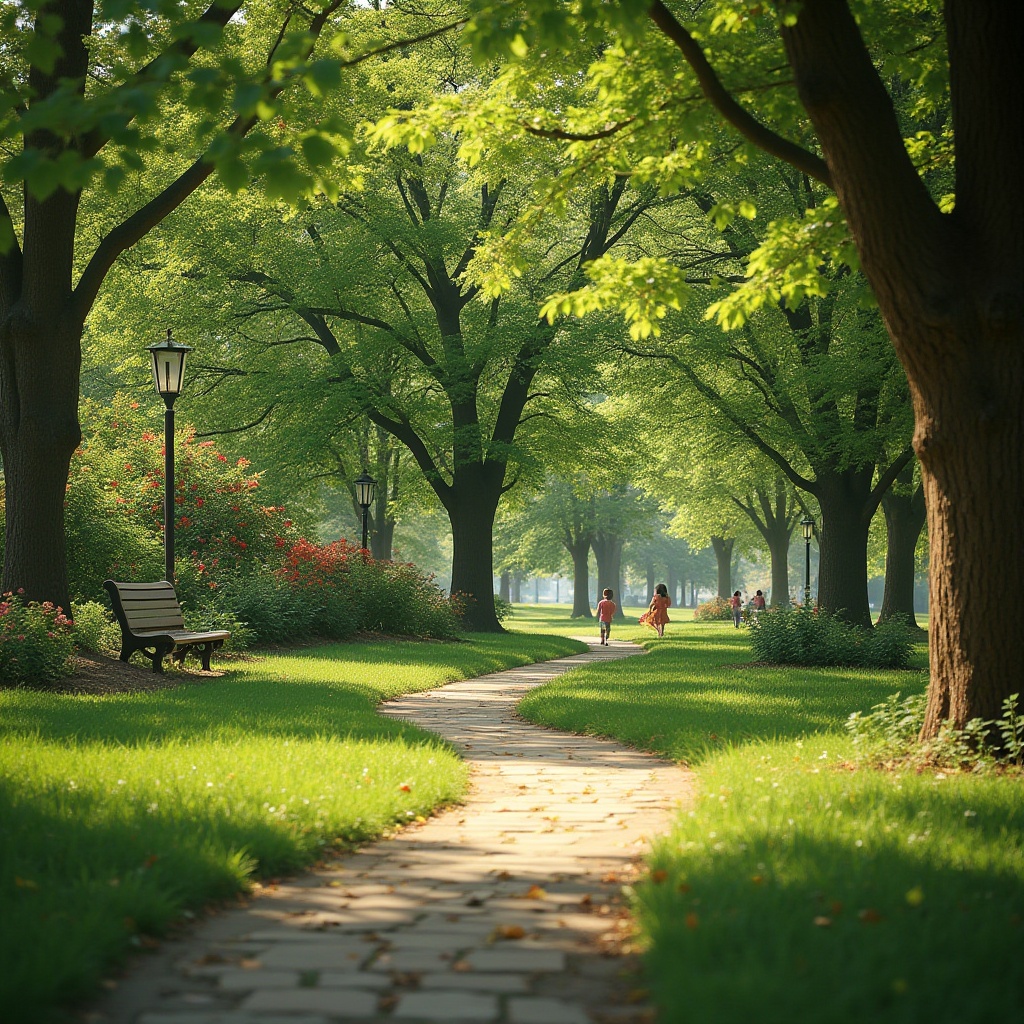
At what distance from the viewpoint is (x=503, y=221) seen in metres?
25.5

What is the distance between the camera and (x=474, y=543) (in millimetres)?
28469

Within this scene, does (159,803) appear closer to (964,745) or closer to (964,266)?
(964,745)

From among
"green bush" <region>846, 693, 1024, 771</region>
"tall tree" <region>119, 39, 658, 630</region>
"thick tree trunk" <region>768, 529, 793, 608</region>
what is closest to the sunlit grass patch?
"green bush" <region>846, 693, 1024, 771</region>

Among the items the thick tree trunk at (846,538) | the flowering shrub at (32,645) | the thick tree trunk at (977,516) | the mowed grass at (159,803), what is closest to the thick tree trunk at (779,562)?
the thick tree trunk at (846,538)

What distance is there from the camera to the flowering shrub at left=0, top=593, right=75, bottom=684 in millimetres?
11469

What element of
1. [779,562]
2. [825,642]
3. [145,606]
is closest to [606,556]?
[779,562]

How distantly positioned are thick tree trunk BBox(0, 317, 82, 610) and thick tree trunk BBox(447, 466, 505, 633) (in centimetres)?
1510

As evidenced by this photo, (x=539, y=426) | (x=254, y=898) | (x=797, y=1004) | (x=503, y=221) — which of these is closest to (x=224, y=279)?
(x=503, y=221)

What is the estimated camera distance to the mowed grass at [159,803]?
4.03 metres

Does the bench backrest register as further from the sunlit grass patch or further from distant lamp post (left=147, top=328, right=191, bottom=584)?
the sunlit grass patch

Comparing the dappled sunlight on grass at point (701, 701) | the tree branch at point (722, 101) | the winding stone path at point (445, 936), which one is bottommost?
the dappled sunlight on grass at point (701, 701)

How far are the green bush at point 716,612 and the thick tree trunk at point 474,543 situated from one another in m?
23.2

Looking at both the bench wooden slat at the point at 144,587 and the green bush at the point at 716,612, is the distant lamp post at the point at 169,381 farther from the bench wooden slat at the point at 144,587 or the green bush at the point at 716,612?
the green bush at the point at 716,612

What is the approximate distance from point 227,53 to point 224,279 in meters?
10.1
